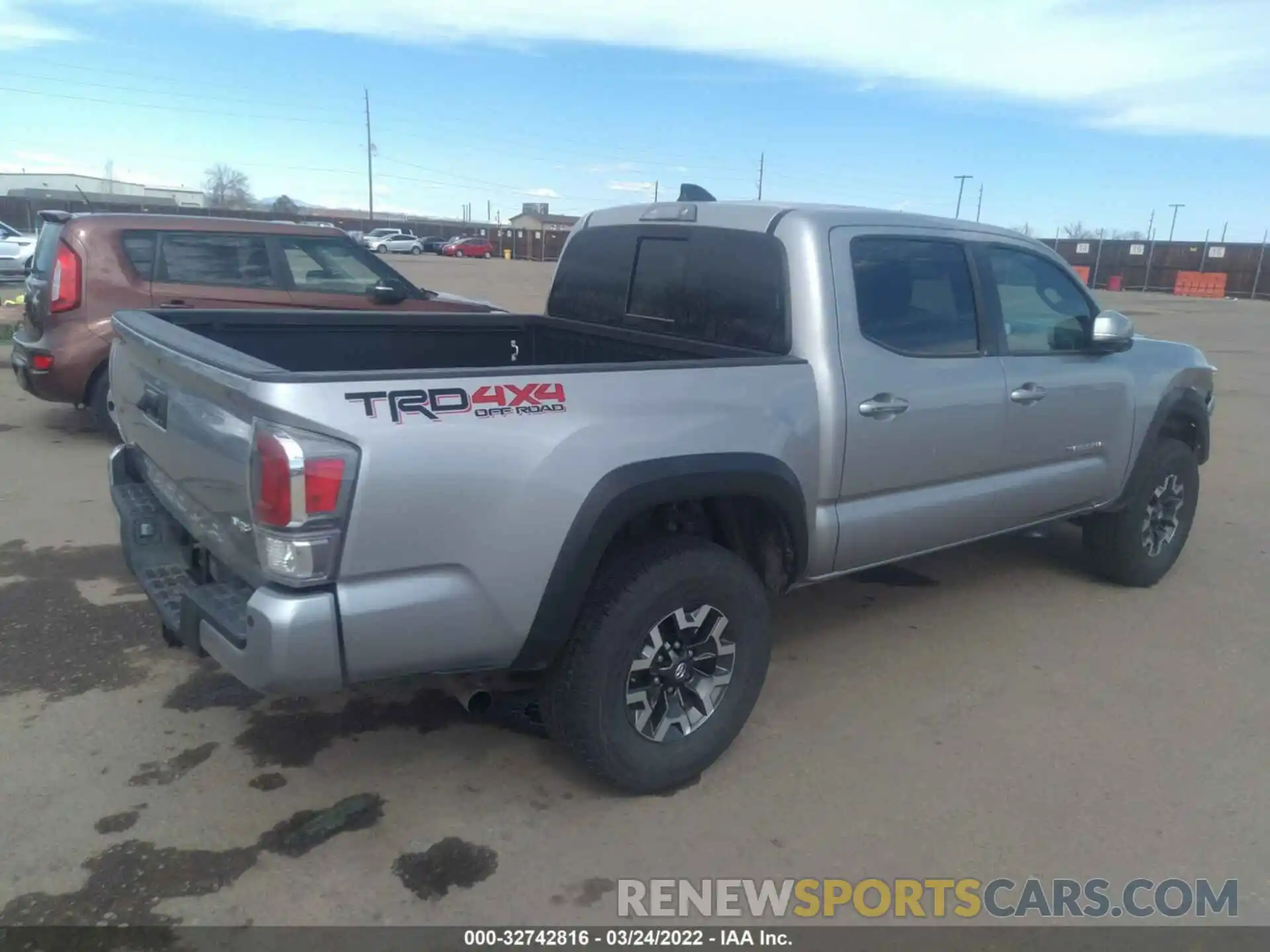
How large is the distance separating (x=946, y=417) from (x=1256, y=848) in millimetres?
1789

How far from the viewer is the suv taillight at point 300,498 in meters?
2.42

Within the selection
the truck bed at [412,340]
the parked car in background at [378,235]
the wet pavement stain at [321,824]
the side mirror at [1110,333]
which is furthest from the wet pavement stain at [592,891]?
the parked car in background at [378,235]

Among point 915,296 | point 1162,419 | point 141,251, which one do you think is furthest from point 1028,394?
point 141,251

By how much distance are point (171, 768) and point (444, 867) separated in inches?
43.4

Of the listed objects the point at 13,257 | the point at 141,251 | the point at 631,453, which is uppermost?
the point at 141,251

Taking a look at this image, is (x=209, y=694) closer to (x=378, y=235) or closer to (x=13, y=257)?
(x=13, y=257)

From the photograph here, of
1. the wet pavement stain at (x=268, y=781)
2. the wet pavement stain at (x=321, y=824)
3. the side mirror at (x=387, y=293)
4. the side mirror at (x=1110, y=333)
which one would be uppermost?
the side mirror at (x=1110, y=333)

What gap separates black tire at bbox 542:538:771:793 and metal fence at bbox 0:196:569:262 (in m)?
15.5

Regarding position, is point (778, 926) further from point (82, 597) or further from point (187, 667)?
point (82, 597)

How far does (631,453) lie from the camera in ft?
9.60

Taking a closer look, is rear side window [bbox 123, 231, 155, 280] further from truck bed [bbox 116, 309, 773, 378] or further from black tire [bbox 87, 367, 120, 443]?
truck bed [bbox 116, 309, 773, 378]

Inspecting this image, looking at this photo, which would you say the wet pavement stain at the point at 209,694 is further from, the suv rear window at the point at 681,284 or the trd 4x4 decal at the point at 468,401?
the suv rear window at the point at 681,284

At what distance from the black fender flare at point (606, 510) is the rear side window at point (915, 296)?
3.03 ft

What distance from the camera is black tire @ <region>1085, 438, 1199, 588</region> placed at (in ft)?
16.8
